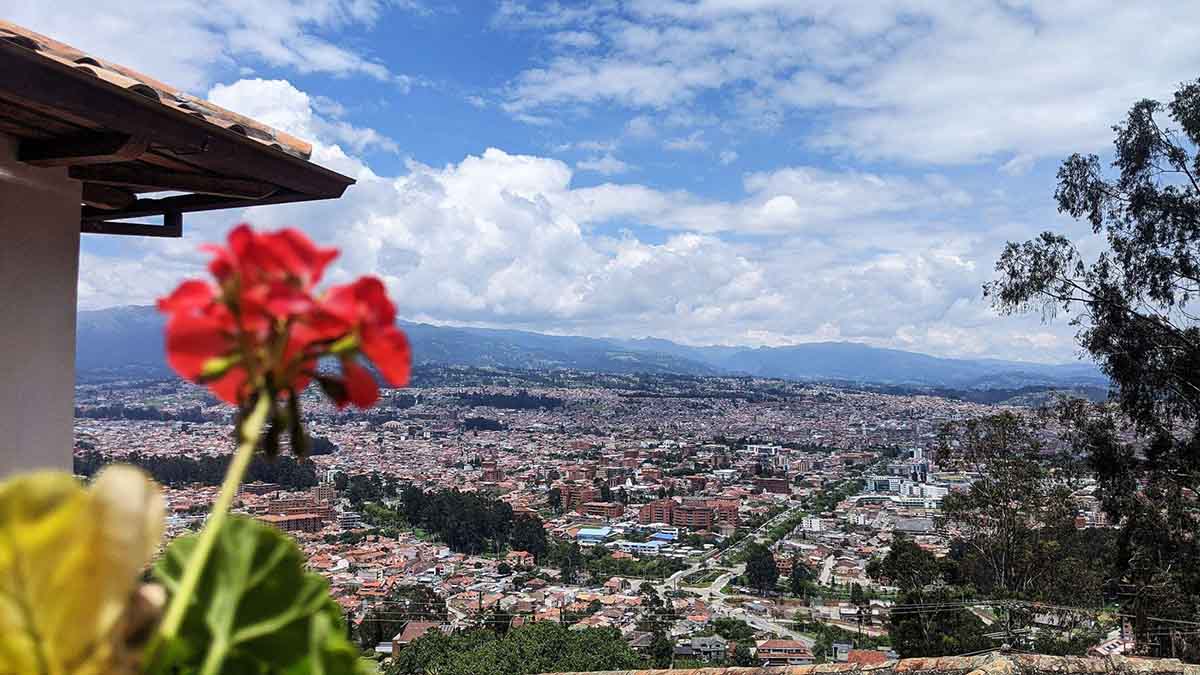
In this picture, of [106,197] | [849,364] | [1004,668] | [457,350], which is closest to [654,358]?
[457,350]

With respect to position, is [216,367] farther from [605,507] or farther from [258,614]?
[605,507]

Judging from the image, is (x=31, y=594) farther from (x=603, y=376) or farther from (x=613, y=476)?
(x=603, y=376)

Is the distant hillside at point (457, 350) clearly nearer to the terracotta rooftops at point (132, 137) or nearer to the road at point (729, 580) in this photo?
the road at point (729, 580)

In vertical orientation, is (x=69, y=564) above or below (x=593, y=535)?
above

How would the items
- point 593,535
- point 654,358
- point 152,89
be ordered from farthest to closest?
point 654,358 → point 593,535 → point 152,89

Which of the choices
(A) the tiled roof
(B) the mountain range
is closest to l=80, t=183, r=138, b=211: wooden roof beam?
(A) the tiled roof

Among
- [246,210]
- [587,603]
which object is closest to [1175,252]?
[587,603]
